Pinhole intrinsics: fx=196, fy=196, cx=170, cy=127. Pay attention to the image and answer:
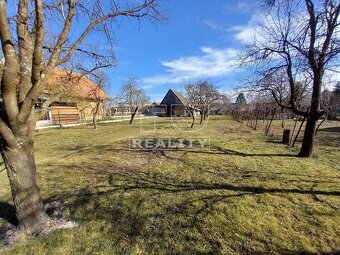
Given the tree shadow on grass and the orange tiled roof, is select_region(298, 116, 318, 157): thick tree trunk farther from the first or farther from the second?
the orange tiled roof

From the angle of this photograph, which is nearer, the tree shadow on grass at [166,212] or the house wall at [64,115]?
the tree shadow on grass at [166,212]

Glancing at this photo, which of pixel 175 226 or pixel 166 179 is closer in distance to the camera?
pixel 175 226

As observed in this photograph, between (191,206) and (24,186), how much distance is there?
2.57m

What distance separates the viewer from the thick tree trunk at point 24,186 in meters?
2.56

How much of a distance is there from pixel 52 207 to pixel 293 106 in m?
7.36

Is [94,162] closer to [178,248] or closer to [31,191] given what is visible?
[31,191]

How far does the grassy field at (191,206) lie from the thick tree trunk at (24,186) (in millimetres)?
244

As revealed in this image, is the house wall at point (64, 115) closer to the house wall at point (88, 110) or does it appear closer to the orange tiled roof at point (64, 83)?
the house wall at point (88, 110)

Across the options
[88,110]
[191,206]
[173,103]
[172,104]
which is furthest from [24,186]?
[173,103]

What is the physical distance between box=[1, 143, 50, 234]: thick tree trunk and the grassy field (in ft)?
0.80

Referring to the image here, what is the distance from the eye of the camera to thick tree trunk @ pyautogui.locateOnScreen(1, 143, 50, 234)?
256 cm

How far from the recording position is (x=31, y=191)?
275cm

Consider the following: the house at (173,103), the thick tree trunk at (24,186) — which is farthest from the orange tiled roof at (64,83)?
the house at (173,103)

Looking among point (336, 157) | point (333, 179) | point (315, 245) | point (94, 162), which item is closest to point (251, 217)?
point (315, 245)
